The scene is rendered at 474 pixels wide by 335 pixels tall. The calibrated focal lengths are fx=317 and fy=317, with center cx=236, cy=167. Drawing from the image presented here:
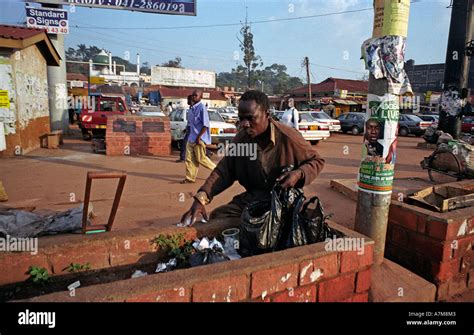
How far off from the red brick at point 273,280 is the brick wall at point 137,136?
8.92 m

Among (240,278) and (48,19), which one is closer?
(240,278)

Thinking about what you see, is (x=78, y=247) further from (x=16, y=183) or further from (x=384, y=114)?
(x=16, y=183)

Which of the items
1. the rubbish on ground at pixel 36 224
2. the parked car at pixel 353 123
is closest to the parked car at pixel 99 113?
the rubbish on ground at pixel 36 224

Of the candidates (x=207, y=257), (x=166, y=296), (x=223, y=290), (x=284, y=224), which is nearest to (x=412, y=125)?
(x=284, y=224)

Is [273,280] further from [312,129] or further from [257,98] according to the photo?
[312,129]

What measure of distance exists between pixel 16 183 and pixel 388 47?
6907 mm

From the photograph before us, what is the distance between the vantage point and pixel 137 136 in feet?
33.1

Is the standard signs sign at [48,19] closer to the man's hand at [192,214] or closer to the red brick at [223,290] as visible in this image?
the man's hand at [192,214]

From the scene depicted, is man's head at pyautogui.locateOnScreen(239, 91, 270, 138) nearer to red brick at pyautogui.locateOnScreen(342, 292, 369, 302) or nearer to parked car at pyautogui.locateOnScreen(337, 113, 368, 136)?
red brick at pyautogui.locateOnScreen(342, 292, 369, 302)

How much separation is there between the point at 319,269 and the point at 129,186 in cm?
500

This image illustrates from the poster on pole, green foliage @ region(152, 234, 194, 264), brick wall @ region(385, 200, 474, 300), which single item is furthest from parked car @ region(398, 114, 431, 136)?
green foliage @ region(152, 234, 194, 264)

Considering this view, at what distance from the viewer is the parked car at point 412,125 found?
67.4ft

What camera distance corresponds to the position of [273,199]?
7.26ft
